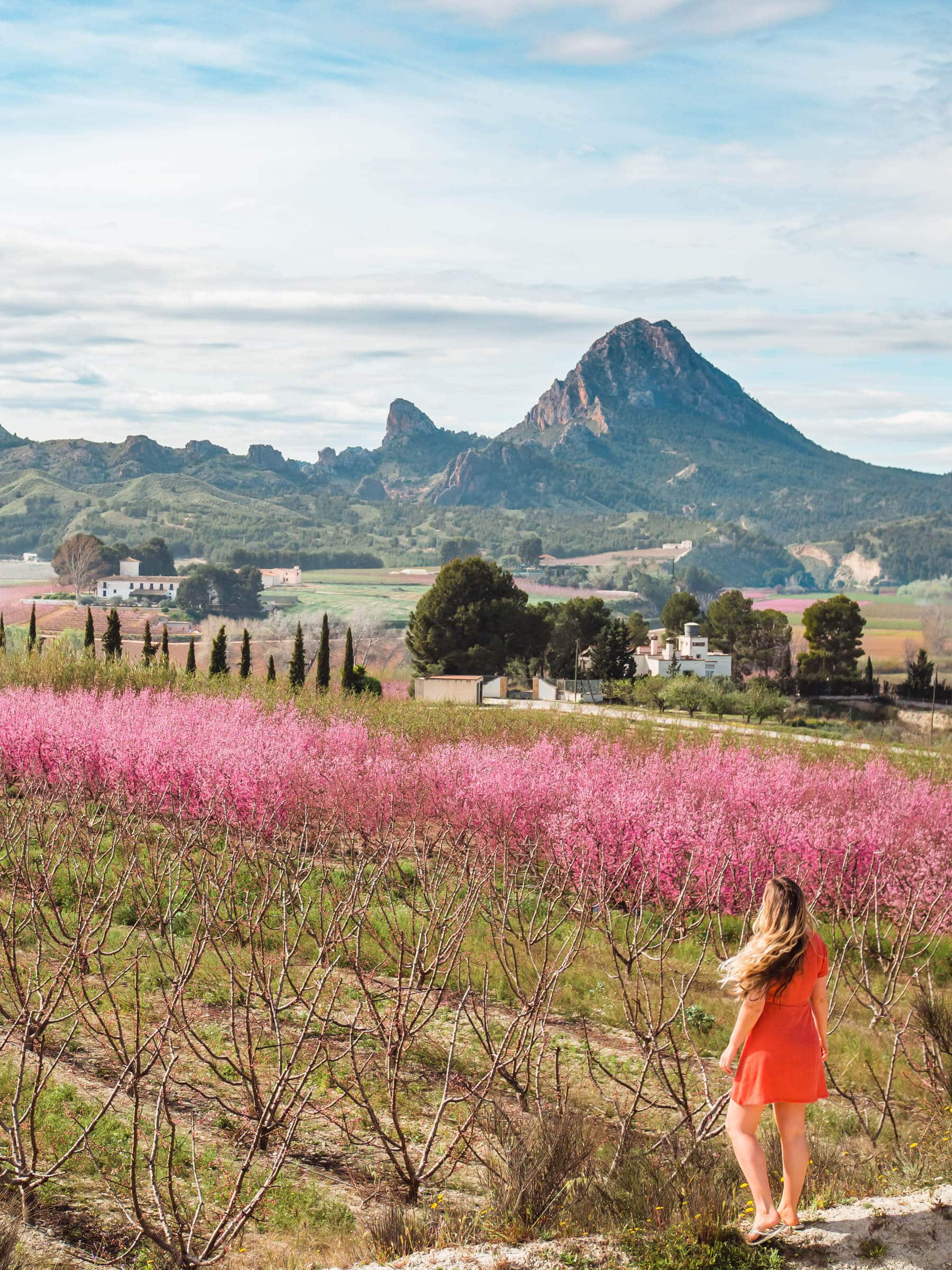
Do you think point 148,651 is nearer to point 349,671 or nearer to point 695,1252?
point 349,671

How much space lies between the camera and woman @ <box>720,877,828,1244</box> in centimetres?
506

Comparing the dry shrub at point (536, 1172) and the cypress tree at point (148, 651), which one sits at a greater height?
the cypress tree at point (148, 651)

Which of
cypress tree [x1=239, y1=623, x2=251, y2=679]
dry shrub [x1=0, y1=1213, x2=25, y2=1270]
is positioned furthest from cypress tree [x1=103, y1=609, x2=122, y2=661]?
dry shrub [x1=0, y1=1213, x2=25, y2=1270]

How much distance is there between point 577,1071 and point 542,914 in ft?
16.1

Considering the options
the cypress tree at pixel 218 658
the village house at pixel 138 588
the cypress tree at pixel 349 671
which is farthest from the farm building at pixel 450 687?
the village house at pixel 138 588

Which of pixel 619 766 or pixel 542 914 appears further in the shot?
pixel 619 766

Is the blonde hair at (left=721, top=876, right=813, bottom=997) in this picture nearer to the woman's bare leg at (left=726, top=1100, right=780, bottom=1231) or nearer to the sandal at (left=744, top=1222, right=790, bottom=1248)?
the woman's bare leg at (left=726, top=1100, right=780, bottom=1231)

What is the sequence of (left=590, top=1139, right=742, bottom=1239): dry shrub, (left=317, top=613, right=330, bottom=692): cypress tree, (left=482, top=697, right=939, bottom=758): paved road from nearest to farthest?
(left=590, top=1139, right=742, bottom=1239): dry shrub, (left=482, top=697, right=939, bottom=758): paved road, (left=317, top=613, right=330, bottom=692): cypress tree

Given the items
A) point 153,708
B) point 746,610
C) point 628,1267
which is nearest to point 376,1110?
point 628,1267

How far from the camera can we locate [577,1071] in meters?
9.16

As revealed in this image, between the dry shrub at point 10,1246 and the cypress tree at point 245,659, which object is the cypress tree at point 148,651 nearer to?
the cypress tree at point 245,659

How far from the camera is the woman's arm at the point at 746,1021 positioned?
5094mm

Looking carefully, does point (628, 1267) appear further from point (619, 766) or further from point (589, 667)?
point (589, 667)

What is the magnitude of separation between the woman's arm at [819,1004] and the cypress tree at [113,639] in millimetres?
28428
